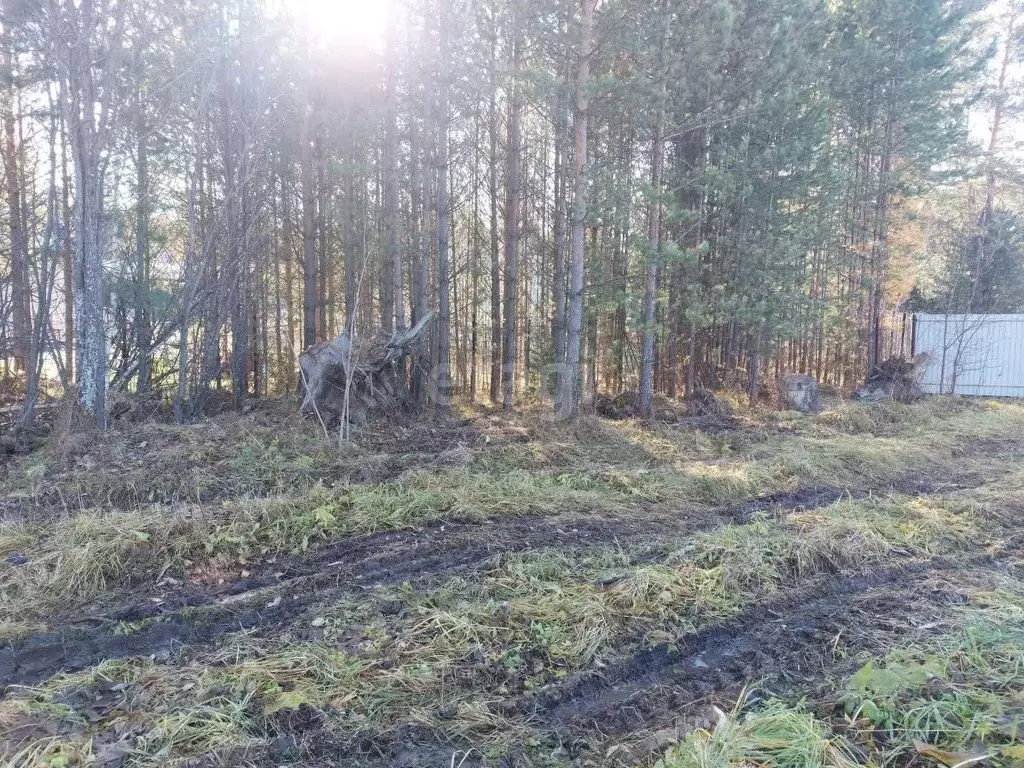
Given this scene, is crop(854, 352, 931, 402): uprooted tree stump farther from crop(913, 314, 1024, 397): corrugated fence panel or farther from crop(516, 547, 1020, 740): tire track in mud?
crop(516, 547, 1020, 740): tire track in mud

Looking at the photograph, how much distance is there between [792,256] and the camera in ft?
37.2

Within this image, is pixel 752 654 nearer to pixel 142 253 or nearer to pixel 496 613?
pixel 496 613

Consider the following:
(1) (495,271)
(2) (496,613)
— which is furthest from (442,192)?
(2) (496,613)

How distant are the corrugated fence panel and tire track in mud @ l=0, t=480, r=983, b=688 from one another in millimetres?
13189

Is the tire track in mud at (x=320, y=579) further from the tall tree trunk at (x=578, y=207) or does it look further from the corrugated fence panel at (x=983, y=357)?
the corrugated fence panel at (x=983, y=357)

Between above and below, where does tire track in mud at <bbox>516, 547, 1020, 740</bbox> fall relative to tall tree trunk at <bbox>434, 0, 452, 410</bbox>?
below

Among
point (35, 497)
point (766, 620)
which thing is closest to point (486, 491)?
point (766, 620)

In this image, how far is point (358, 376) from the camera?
889 centimetres

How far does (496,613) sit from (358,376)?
6117 mm

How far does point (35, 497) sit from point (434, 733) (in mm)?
4772

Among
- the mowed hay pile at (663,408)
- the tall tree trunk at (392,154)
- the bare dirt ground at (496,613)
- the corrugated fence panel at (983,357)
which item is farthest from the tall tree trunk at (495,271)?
the corrugated fence panel at (983,357)

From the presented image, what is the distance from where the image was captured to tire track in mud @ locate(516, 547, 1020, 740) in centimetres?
259

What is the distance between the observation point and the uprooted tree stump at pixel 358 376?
343 inches

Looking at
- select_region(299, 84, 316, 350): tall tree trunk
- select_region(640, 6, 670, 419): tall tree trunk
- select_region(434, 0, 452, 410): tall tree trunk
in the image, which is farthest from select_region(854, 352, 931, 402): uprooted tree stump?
select_region(299, 84, 316, 350): tall tree trunk
